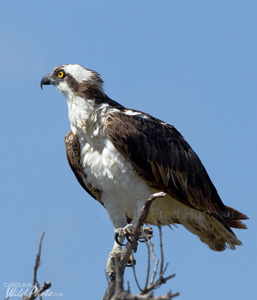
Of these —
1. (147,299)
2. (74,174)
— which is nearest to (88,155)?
(74,174)

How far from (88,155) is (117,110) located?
2.28 feet

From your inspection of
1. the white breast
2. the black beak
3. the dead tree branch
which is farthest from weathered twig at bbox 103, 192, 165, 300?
the black beak

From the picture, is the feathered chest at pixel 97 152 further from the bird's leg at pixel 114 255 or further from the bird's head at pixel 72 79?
the bird's leg at pixel 114 255

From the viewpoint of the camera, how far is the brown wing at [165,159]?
7.63 metres

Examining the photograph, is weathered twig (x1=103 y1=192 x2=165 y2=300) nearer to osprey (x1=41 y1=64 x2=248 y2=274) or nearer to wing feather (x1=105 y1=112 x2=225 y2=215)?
osprey (x1=41 y1=64 x2=248 y2=274)

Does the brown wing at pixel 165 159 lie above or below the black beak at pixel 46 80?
below

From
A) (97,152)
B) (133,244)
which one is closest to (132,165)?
(97,152)

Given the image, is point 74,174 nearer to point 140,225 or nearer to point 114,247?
point 114,247

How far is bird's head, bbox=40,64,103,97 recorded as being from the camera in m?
8.22

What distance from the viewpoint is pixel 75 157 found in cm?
811

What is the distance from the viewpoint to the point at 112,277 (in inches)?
293

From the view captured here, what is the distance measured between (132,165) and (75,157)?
89cm

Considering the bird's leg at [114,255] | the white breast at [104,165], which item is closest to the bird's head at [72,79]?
the white breast at [104,165]

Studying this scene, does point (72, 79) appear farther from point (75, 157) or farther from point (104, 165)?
point (104, 165)
